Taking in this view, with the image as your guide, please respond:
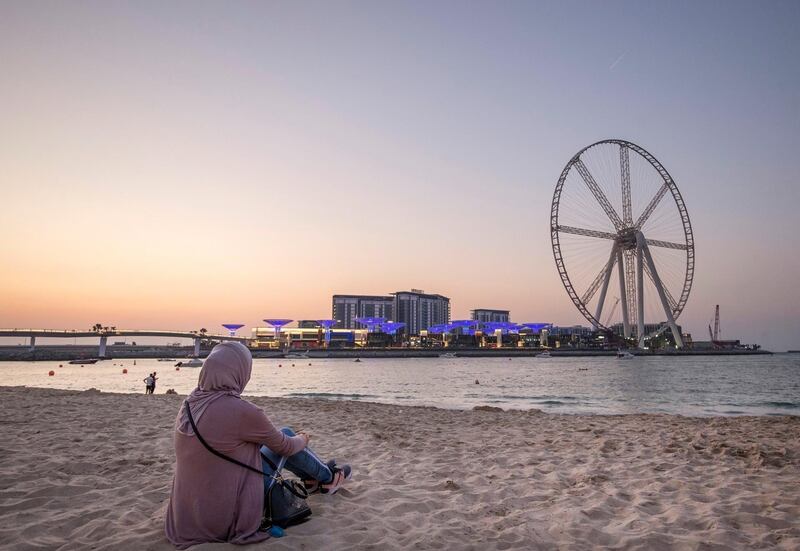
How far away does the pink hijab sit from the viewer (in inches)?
137

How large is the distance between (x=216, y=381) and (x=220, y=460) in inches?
23.0

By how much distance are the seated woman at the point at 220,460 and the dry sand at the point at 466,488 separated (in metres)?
0.24

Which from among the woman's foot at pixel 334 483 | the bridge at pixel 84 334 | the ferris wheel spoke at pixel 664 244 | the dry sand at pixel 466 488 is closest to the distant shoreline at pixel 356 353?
the bridge at pixel 84 334

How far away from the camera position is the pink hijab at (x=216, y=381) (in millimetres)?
3488

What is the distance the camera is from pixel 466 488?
222 inches

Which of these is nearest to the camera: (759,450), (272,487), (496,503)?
Answer: (272,487)

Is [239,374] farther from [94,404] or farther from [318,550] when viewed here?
[94,404]

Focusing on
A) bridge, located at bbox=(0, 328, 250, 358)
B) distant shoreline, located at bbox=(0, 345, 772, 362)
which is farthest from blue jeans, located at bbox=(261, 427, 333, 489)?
distant shoreline, located at bbox=(0, 345, 772, 362)

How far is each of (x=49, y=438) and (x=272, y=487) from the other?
6.36m

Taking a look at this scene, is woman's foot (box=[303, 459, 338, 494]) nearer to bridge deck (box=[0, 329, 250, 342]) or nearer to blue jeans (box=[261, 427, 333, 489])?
blue jeans (box=[261, 427, 333, 489])

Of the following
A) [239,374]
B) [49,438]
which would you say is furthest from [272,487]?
[49,438]

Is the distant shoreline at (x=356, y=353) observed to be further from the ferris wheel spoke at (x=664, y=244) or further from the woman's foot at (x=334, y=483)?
the woman's foot at (x=334, y=483)

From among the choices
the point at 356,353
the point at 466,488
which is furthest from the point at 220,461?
the point at 356,353

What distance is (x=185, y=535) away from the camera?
3.60m
